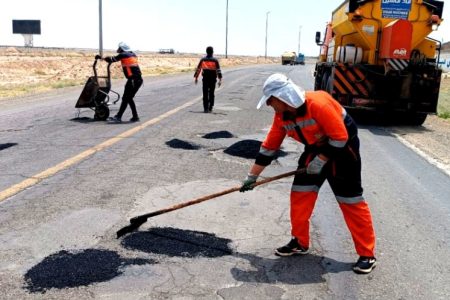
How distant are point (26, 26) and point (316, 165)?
11954 cm

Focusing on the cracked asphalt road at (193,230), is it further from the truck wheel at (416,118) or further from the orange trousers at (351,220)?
the truck wheel at (416,118)

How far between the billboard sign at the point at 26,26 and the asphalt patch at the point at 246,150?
114 metres

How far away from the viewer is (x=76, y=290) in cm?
328

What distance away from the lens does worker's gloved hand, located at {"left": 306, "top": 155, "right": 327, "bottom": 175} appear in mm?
3719

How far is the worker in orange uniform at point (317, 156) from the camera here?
3.60 m

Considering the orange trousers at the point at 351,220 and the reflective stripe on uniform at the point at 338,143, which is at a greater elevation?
the reflective stripe on uniform at the point at 338,143

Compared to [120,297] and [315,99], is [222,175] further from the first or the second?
[120,297]

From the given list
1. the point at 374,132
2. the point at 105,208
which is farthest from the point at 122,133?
the point at 374,132

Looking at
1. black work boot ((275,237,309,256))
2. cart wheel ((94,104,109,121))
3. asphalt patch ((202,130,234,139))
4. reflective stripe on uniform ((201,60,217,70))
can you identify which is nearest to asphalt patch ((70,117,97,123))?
cart wheel ((94,104,109,121))

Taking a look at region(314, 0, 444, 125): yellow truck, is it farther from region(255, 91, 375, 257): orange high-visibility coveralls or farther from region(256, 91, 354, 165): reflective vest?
region(256, 91, 354, 165): reflective vest

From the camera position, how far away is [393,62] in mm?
11578

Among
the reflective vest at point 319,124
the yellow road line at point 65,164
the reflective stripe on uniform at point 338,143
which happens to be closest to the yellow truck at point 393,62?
the yellow road line at point 65,164

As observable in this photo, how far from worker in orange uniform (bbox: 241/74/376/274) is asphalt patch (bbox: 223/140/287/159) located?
3.39 meters

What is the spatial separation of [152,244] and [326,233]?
152cm
